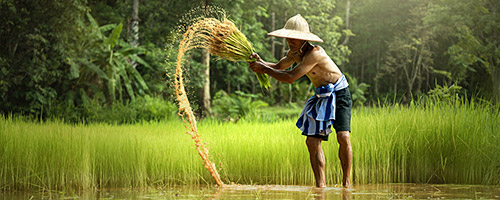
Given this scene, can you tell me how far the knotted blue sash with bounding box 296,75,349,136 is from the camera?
4871mm

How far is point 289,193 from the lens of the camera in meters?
4.94

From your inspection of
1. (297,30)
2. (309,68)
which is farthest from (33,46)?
(309,68)

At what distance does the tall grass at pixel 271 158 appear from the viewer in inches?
226

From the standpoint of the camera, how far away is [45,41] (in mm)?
12102

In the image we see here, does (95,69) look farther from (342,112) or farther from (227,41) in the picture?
(342,112)

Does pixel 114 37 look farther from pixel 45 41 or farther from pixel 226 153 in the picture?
pixel 226 153

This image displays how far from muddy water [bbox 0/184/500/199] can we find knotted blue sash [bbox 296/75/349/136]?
609 mm

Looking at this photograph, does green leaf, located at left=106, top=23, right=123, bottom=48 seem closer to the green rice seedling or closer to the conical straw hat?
the green rice seedling

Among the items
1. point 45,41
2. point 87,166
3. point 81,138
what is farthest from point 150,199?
point 45,41

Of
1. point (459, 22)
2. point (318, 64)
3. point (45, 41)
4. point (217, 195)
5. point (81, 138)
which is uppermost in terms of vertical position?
point (459, 22)

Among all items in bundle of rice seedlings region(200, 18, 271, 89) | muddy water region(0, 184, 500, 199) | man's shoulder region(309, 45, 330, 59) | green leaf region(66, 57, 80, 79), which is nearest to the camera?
muddy water region(0, 184, 500, 199)

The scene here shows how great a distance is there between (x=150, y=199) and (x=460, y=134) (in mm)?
3864

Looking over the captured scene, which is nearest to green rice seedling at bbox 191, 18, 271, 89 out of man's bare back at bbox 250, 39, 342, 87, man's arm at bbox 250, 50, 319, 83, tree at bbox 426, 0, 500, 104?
man's bare back at bbox 250, 39, 342, 87

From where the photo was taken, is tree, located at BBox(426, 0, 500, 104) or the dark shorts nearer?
the dark shorts
